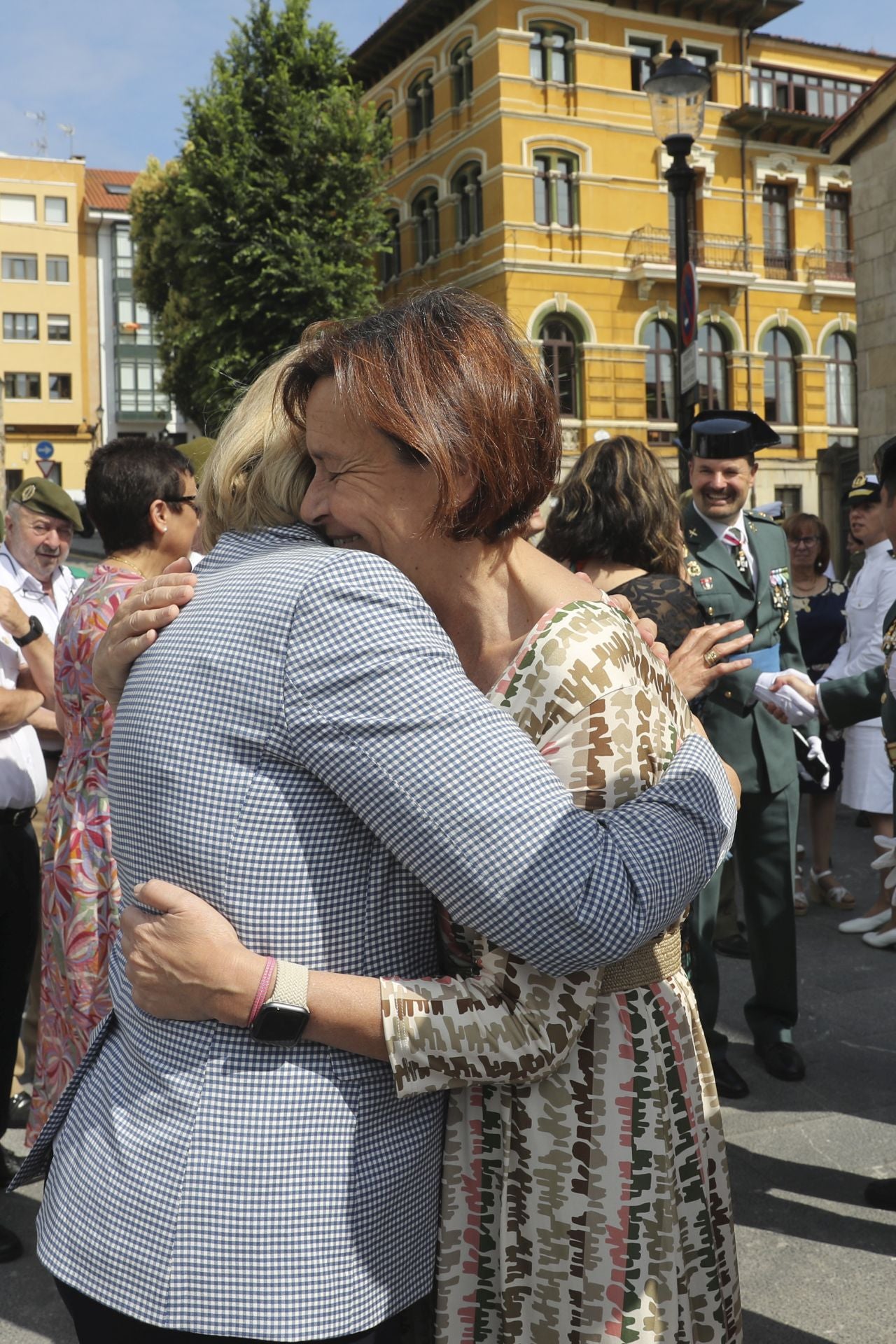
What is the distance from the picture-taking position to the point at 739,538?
453cm

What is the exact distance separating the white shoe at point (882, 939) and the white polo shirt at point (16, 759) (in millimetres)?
4072

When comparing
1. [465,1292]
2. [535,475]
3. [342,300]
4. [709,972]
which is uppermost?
[342,300]

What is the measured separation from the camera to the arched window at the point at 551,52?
105 ft

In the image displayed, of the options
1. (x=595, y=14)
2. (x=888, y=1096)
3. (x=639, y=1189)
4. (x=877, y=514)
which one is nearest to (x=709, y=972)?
(x=888, y=1096)

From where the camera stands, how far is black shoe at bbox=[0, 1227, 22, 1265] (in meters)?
3.23

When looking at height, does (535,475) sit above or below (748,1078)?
above

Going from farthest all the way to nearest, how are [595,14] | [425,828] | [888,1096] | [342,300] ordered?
[595,14], [342,300], [888,1096], [425,828]

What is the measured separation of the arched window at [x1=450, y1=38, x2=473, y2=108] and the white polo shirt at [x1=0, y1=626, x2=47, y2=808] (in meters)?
33.1

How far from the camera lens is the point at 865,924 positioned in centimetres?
596

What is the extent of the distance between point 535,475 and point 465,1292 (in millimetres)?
1089

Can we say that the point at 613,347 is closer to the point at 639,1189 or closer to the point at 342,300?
the point at 342,300

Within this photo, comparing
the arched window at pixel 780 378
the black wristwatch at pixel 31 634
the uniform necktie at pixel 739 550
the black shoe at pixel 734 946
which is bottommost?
the black shoe at pixel 734 946

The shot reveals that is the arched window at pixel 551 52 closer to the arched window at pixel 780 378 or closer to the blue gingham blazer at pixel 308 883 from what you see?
the arched window at pixel 780 378

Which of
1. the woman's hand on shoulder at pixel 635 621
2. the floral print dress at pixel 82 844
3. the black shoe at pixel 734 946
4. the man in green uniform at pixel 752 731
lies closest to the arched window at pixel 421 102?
the black shoe at pixel 734 946
